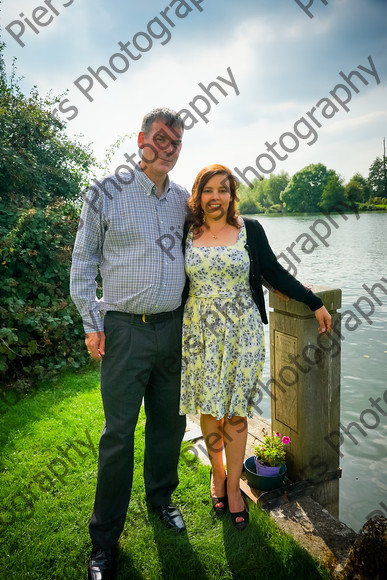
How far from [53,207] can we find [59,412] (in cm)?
280

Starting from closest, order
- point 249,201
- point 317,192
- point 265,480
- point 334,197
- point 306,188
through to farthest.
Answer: point 265,480, point 334,197, point 249,201, point 317,192, point 306,188

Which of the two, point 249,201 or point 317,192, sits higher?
point 317,192

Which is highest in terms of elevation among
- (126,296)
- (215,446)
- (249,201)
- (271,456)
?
(249,201)

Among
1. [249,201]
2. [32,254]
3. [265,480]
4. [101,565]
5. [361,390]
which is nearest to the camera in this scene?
[101,565]

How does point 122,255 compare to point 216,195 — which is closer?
point 122,255

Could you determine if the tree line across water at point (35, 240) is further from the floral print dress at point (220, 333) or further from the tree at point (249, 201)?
the floral print dress at point (220, 333)

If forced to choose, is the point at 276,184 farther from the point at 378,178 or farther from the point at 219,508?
the point at 219,508

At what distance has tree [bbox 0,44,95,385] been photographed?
169 inches

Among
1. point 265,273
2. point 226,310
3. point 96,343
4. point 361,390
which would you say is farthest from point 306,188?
point 96,343

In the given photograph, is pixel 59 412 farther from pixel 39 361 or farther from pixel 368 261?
pixel 368 261

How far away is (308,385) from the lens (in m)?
2.34

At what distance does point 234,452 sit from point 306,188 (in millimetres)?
36072

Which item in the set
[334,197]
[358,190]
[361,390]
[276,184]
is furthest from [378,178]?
[361,390]

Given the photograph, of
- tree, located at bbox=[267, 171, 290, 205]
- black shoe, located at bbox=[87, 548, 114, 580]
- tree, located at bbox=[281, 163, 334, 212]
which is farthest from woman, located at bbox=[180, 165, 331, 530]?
tree, located at bbox=[267, 171, 290, 205]
